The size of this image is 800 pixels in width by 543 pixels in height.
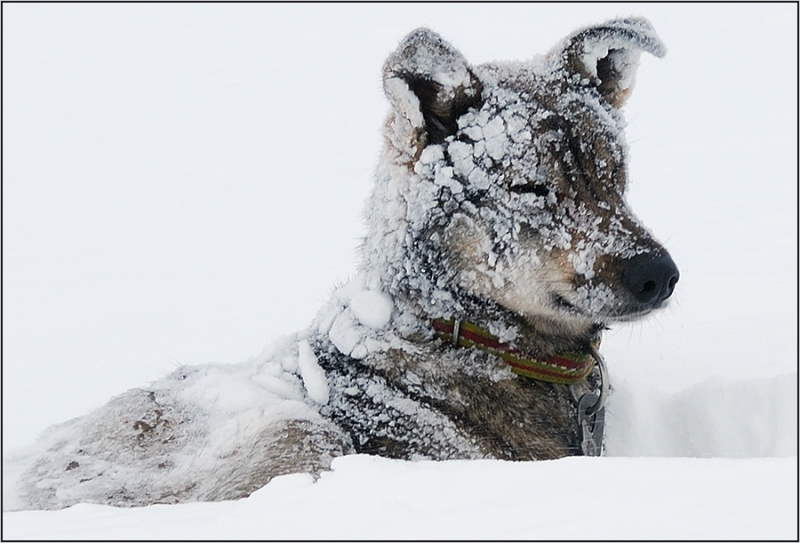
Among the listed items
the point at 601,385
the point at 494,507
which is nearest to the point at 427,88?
the point at 601,385

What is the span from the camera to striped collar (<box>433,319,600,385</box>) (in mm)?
3469

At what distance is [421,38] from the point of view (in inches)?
132

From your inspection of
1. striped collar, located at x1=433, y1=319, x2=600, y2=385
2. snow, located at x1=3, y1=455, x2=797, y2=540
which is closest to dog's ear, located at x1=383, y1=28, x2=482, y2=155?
striped collar, located at x1=433, y1=319, x2=600, y2=385

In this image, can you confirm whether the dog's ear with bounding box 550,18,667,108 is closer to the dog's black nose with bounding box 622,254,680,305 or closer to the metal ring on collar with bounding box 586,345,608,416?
the dog's black nose with bounding box 622,254,680,305

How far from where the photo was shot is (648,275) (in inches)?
127

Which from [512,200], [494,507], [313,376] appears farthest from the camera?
[313,376]

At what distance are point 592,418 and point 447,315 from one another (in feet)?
2.32

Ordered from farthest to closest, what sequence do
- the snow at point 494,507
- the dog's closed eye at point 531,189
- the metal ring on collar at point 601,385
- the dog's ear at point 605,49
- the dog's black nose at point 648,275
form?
1. the dog's ear at point 605,49
2. the metal ring on collar at point 601,385
3. the dog's closed eye at point 531,189
4. the dog's black nose at point 648,275
5. the snow at point 494,507

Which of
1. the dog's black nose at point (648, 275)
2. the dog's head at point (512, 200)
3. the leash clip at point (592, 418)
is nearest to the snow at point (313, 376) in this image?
the dog's head at point (512, 200)

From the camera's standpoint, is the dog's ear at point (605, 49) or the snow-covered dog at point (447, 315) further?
the dog's ear at point (605, 49)

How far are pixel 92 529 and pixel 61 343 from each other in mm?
5758

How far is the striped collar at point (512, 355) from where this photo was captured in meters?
3.47

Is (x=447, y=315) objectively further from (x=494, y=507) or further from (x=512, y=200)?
(x=494, y=507)

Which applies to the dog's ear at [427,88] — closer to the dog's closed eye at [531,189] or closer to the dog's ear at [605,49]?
the dog's closed eye at [531,189]
